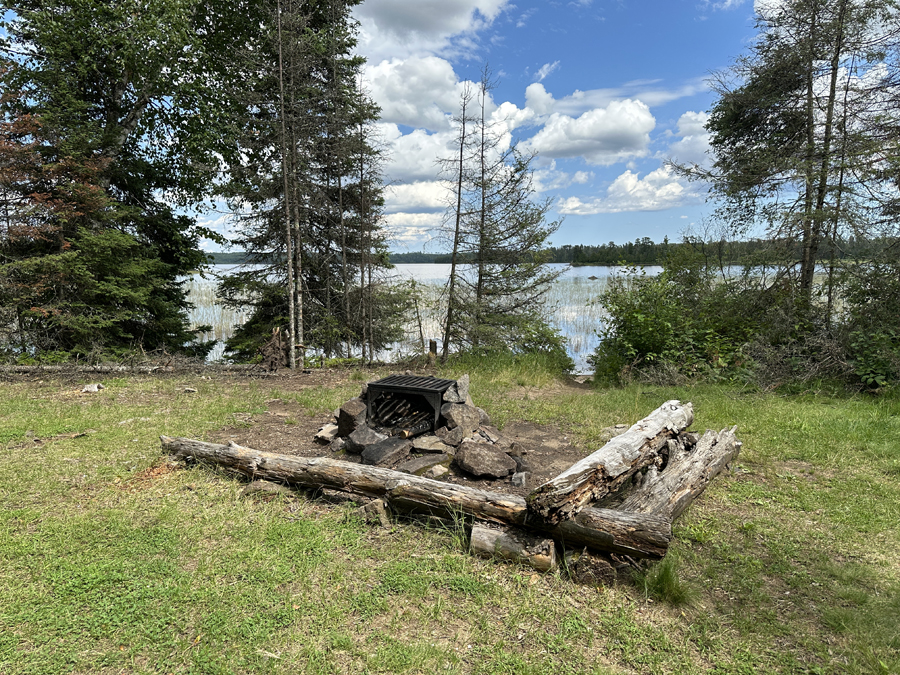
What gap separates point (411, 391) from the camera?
4797 millimetres

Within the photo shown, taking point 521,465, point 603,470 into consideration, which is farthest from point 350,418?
point 603,470

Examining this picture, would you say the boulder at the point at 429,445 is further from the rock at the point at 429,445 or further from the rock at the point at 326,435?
the rock at the point at 326,435

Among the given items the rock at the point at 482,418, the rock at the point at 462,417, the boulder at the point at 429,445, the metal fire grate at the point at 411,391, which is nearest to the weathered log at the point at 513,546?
the boulder at the point at 429,445

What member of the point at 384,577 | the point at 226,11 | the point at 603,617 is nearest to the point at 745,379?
the point at 603,617

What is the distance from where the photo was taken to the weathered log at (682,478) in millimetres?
3059

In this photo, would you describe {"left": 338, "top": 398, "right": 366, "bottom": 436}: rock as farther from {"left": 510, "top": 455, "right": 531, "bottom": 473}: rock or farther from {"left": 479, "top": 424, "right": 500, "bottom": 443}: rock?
{"left": 510, "top": 455, "right": 531, "bottom": 473}: rock

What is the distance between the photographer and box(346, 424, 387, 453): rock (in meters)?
4.40

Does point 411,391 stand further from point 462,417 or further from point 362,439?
point 362,439

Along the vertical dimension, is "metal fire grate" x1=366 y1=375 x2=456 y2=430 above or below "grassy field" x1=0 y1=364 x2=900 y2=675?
above

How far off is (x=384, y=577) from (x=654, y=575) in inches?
61.9

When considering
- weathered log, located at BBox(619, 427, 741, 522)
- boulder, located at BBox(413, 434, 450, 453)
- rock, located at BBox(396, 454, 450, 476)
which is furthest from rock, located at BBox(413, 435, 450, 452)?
weathered log, located at BBox(619, 427, 741, 522)

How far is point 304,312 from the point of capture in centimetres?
1117

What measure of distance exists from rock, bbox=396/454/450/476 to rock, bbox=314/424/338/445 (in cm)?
112

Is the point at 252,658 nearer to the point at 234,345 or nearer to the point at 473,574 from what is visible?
the point at 473,574
